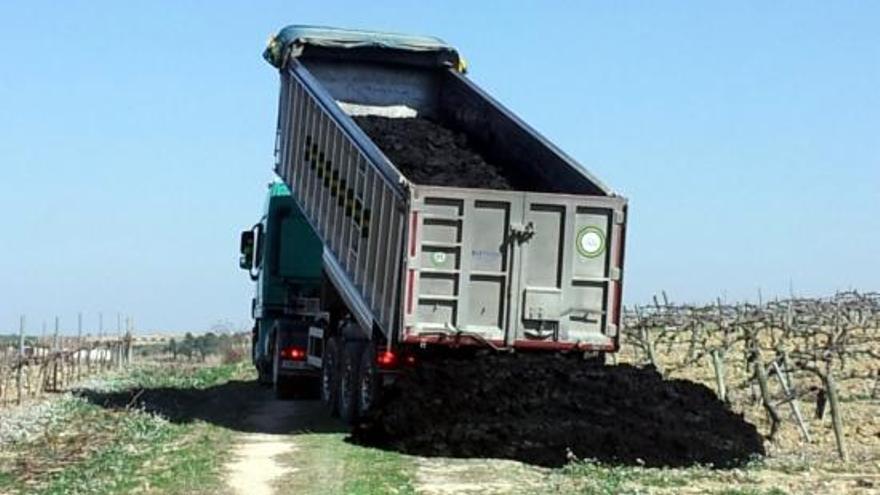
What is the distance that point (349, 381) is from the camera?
19.0 metres

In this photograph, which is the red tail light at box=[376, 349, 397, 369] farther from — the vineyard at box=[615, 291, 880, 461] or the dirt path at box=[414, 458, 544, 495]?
the vineyard at box=[615, 291, 880, 461]

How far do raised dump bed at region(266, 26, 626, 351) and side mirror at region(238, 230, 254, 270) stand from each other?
6.08 meters

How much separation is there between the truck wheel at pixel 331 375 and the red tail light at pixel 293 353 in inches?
92.9

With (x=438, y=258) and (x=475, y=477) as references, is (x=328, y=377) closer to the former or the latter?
(x=438, y=258)

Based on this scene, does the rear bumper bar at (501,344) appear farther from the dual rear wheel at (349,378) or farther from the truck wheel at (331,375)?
the truck wheel at (331,375)

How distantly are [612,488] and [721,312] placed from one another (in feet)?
97.2

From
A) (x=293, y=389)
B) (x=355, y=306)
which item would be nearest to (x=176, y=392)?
(x=293, y=389)

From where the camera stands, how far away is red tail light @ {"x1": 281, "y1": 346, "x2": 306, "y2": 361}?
23844 mm

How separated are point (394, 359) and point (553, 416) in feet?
7.09

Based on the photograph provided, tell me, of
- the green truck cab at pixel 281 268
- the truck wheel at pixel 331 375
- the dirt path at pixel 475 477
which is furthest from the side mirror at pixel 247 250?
the dirt path at pixel 475 477

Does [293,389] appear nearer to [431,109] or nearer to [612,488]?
[431,109]

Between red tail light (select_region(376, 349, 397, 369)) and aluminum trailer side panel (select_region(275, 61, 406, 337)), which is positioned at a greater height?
aluminum trailer side panel (select_region(275, 61, 406, 337))

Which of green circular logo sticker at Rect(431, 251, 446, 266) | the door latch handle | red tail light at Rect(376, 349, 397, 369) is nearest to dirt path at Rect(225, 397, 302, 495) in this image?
red tail light at Rect(376, 349, 397, 369)

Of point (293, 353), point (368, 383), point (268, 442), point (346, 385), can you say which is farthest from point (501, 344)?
point (293, 353)
